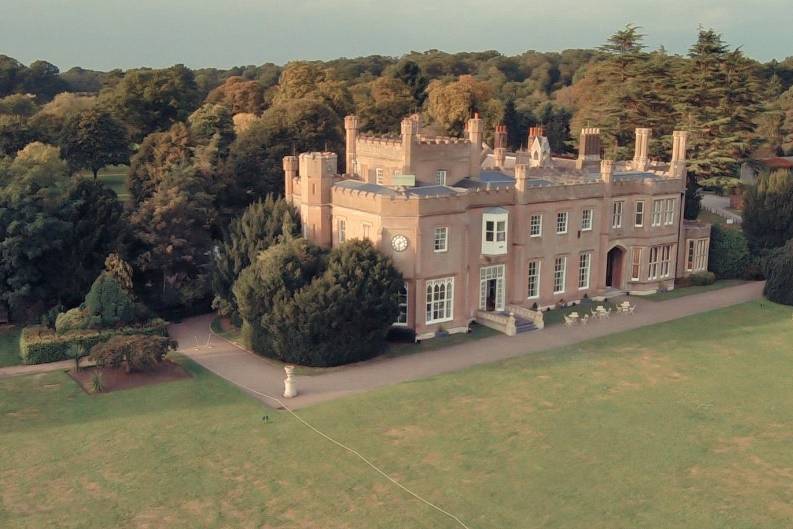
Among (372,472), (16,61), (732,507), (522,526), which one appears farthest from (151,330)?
(16,61)

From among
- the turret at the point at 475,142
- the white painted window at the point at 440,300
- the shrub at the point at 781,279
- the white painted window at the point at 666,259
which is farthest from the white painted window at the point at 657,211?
the white painted window at the point at 440,300

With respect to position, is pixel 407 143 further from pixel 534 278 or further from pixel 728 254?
pixel 728 254

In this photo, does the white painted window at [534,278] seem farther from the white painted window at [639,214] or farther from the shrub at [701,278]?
the shrub at [701,278]

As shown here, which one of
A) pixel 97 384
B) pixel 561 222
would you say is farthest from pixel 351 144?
pixel 97 384

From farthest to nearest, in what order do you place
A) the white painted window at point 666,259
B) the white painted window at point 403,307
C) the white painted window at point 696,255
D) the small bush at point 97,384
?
the white painted window at point 696,255
the white painted window at point 666,259
the white painted window at point 403,307
the small bush at point 97,384

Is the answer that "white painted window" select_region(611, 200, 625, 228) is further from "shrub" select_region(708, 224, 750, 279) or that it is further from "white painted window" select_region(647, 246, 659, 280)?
"shrub" select_region(708, 224, 750, 279)

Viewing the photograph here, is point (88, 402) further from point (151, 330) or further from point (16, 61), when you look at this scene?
point (16, 61)

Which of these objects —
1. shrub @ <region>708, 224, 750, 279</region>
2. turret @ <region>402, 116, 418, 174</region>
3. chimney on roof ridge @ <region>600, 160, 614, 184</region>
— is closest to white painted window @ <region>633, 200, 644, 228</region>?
chimney on roof ridge @ <region>600, 160, 614, 184</region>
